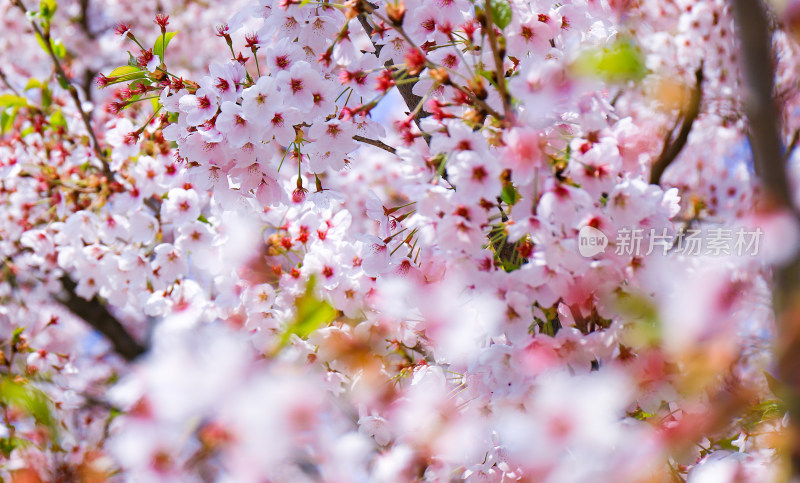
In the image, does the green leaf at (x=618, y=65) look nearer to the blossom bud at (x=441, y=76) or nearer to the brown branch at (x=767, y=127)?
the brown branch at (x=767, y=127)

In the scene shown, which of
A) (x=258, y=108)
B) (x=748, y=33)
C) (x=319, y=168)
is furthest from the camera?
(x=319, y=168)

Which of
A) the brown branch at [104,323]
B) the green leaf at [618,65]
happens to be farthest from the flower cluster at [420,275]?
the brown branch at [104,323]

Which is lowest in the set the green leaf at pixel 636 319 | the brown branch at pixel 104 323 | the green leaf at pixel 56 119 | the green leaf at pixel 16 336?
the brown branch at pixel 104 323

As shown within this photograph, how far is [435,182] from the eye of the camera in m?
1.36

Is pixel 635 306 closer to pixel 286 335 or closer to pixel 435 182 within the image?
pixel 435 182

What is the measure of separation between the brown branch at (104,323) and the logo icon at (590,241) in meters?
5.08

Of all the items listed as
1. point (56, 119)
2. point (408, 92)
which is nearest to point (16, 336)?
point (56, 119)

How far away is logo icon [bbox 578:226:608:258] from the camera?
129 cm

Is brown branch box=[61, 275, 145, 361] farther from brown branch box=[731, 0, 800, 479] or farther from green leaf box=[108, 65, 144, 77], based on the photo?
brown branch box=[731, 0, 800, 479]

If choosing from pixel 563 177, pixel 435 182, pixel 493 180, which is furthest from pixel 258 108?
pixel 563 177

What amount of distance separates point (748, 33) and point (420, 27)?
1.22 metres

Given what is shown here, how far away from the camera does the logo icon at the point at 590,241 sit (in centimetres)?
129

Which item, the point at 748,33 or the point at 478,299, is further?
the point at 478,299

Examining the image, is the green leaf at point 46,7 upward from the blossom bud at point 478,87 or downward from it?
downward
